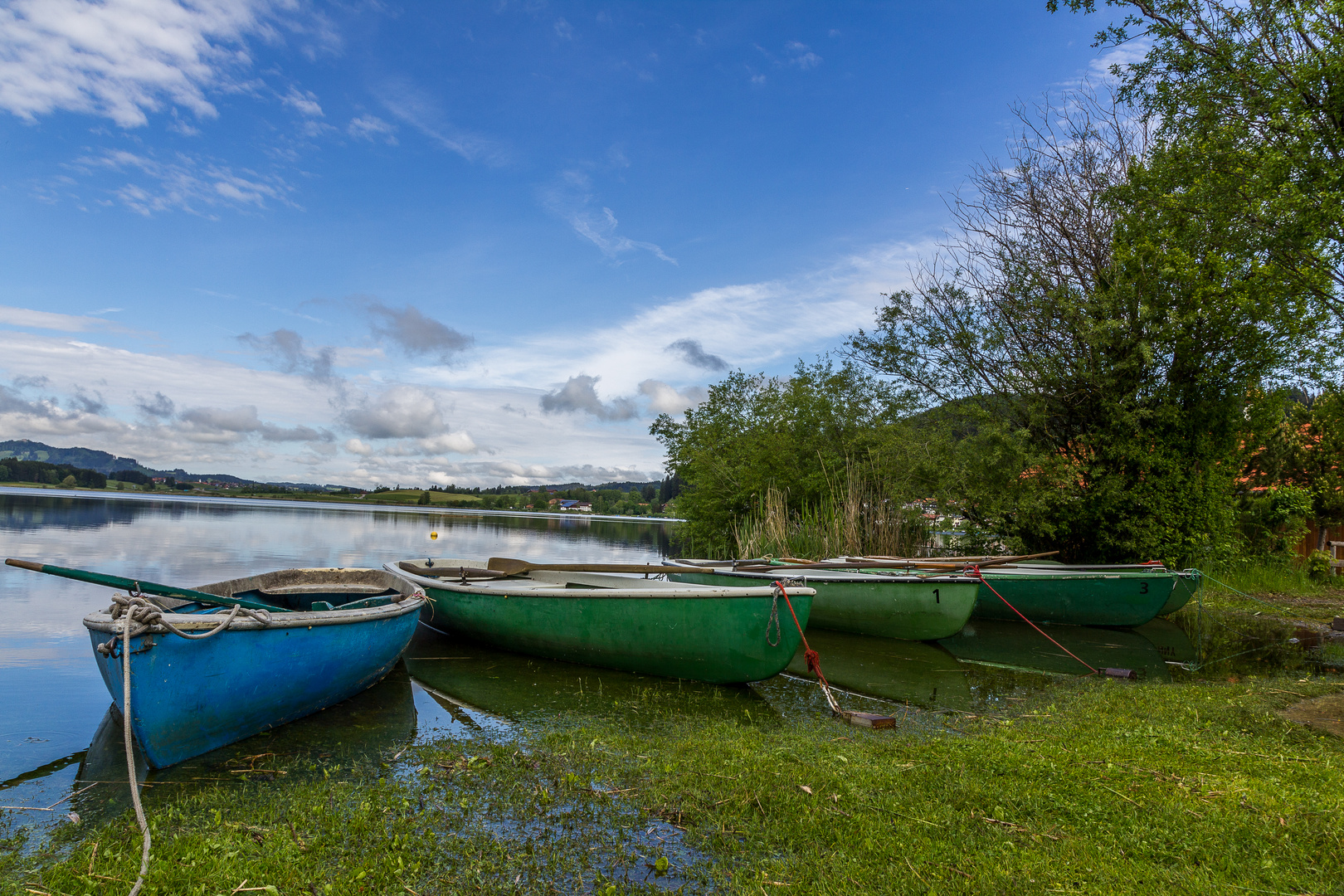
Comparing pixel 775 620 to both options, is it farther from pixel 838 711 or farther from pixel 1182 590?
pixel 1182 590

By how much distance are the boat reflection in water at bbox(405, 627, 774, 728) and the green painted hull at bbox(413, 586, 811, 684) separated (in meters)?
0.16

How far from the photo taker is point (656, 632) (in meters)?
7.21

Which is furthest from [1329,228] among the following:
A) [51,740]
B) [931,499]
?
[51,740]

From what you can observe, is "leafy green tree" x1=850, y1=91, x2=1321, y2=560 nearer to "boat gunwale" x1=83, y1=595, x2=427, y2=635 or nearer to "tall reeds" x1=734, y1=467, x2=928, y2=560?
"tall reeds" x1=734, y1=467, x2=928, y2=560

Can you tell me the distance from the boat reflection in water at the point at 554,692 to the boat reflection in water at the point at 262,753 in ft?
2.31

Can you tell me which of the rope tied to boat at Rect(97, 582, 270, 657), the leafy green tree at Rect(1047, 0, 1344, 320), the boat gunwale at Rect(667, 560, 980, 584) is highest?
the leafy green tree at Rect(1047, 0, 1344, 320)

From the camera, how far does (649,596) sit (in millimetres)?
7184

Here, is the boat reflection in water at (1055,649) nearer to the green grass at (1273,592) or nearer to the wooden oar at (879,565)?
the wooden oar at (879,565)

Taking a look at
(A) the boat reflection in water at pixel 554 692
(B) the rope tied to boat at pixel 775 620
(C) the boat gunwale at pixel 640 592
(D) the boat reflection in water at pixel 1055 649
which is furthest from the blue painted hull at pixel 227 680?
(D) the boat reflection in water at pixel 1055 649

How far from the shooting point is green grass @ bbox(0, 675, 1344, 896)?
304cm

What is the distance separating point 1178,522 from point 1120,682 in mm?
7980

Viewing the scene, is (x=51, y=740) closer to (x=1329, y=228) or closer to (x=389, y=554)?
(x=1329, y=228)

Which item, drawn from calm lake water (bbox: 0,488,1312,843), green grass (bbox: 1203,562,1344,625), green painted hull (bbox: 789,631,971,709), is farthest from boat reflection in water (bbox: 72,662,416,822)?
green grass (bbox: 1203,562,1344,625)

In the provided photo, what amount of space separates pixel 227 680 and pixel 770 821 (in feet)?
12.6
